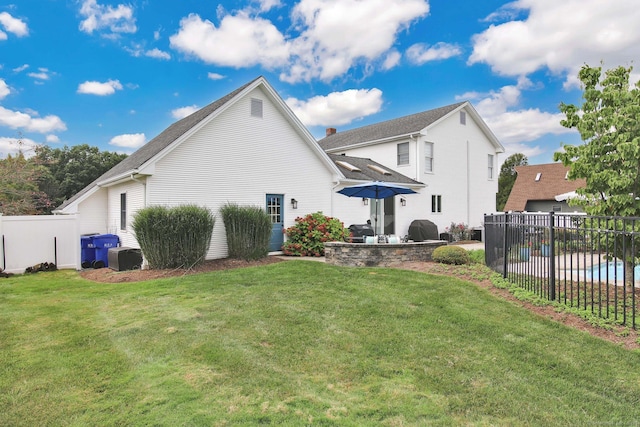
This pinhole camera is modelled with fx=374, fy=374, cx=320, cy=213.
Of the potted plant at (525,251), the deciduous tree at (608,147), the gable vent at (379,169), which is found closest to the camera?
the deciduous tree at (608,147)

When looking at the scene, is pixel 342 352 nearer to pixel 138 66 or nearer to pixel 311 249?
pixel 311 249

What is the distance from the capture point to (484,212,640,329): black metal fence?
5668 mm

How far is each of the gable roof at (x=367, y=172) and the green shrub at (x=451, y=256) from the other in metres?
6.09

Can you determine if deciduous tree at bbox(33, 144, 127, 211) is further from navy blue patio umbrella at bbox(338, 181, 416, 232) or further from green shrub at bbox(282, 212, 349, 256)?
navy blue patio umbrella at bbox(338, 181, 416, 232)

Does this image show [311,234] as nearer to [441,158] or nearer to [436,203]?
[436,203]

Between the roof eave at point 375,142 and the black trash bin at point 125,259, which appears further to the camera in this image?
the roof eave at point 375,142

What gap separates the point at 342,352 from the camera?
4.21 metres

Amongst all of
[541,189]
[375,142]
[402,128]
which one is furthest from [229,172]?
[541,189]

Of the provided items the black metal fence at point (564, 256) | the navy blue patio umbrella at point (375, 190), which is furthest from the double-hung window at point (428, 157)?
the black metal fence at point (564, 256)

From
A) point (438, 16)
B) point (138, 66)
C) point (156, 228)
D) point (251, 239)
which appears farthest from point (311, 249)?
point (138, 66)

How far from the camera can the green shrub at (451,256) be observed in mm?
9789

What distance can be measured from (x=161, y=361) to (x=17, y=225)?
9790mm

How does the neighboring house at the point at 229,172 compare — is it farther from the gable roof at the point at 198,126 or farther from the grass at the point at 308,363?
the grass at the point at 308,363

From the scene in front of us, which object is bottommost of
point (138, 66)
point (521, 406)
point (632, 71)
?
point (521, 406)
